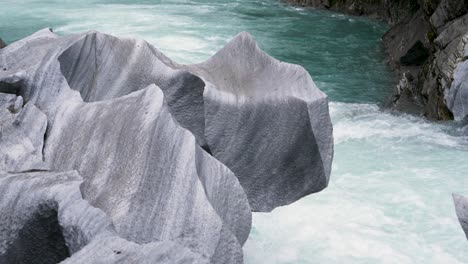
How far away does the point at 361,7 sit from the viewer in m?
20.3

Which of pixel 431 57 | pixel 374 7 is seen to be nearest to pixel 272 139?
pixel 431 57

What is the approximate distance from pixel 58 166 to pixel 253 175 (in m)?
1.90

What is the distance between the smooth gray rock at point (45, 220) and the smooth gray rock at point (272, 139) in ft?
6.24

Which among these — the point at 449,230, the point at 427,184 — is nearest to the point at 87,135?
the point at 449,230

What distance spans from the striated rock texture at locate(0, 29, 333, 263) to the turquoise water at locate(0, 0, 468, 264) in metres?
1.28

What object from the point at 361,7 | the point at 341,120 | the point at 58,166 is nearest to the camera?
the point at 58,166

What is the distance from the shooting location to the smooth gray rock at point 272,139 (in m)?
5.64

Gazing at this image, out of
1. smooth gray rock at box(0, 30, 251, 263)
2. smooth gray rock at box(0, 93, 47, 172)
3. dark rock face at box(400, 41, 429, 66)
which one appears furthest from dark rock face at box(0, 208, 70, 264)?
dark rock face at box(400, 41, 429, 66)

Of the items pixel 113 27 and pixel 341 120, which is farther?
pixel 113 27

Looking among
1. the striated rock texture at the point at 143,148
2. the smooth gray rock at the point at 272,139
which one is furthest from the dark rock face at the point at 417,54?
the smooth gray rock at the point at 272,139

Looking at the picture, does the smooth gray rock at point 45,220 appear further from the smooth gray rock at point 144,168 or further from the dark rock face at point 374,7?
the dark rock face at point 374,7

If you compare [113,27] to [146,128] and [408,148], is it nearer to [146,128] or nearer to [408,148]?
[408,148]

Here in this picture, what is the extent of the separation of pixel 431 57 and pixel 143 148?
358 inches

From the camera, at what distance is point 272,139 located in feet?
18.9
